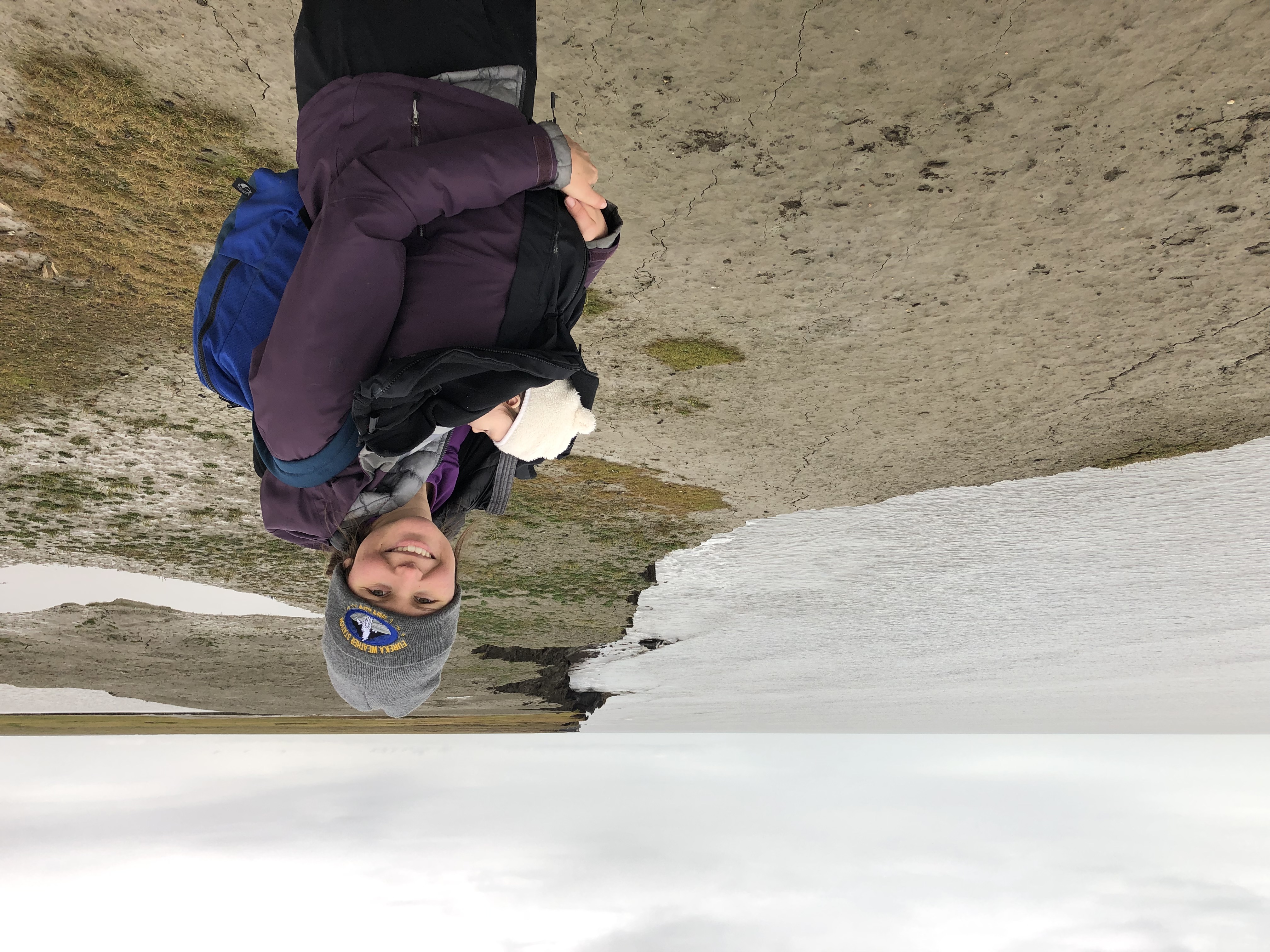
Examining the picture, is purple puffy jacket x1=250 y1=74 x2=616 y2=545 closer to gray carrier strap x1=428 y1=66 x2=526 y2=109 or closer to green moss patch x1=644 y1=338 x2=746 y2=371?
gray carrier strap x1=428 y1=66 x2=526 y2=109

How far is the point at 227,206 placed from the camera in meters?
1.95

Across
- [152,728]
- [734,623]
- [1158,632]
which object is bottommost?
[152,728]

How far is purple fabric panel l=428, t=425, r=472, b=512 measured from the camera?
135cm

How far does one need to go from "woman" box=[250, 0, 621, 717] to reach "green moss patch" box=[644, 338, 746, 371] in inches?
39.7

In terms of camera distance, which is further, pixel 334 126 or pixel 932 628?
pixel 932 628

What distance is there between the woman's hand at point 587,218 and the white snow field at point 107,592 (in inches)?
111

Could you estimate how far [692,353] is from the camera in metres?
2.30

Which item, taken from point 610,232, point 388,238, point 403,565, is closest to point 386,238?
point 388,238

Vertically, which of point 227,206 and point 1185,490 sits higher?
point 1185,490

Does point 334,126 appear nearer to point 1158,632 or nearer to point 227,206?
point 227,206

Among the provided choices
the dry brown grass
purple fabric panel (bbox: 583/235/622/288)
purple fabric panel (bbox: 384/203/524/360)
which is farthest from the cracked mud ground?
purple fabric panel (bbox: 384/203/524/360)

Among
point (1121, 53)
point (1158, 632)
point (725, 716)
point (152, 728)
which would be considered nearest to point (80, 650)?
point (152, 728)

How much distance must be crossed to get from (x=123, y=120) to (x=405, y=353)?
122 cm

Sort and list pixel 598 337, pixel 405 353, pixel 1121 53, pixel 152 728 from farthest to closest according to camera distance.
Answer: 1. pixel 152 728
2. pixel 598 337
3. pixel 1121 53
4. pixel 405 353
